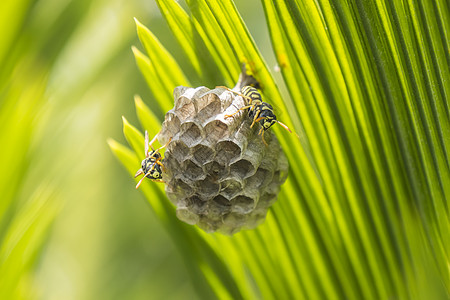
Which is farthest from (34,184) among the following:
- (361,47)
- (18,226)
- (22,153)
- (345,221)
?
(361,47)

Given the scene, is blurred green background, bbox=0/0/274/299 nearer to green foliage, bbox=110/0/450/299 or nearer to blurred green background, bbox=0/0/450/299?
blurred green background, bbox=0/0/450/299

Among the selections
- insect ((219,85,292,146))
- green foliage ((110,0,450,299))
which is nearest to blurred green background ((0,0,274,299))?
green foliage ((110,0,450,299))

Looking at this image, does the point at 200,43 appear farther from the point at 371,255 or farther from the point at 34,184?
the point at 34,184

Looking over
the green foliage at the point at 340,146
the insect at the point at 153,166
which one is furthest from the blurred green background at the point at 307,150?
the insect at the point at 153,166

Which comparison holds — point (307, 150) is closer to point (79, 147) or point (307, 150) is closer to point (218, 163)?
point (218, 163)

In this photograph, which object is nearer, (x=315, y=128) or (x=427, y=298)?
(x=315, y=128)
